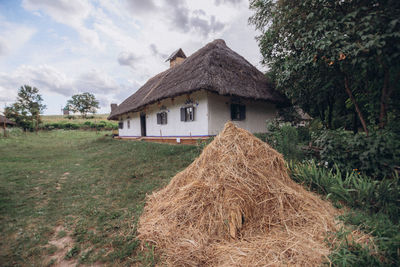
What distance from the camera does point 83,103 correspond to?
144ft

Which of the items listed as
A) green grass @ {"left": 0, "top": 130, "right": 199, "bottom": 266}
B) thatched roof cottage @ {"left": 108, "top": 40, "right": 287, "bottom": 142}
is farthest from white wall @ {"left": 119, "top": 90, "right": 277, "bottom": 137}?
green grass @ {"left": 0, "top": 130, "right": 199, "bottom": 266}

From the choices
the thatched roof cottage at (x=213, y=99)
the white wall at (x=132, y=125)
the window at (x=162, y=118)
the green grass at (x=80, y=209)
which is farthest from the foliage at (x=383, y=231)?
the white wall at (x=132, y=125)

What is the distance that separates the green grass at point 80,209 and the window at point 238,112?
3.75 metres

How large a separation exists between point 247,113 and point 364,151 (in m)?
6.40

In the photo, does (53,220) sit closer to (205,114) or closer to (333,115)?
(205,114)

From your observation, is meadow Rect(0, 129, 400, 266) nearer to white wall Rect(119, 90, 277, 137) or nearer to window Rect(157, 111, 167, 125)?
white wall Rect(119, 90, 277, 137)

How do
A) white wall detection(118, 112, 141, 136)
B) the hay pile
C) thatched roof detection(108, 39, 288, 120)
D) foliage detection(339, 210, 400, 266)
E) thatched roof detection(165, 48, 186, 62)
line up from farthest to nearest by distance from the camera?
1. thatched roof detection(165, 48, 186, 62)
2. white wall detection(118, 112, 141, 136)
3. thatched roof detection(108, 39, 288, 120)
4. the hay pile
5. foliage detection(339, 210, 400, 266)

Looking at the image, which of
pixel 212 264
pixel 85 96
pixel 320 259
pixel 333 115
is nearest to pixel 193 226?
pixel 212 264

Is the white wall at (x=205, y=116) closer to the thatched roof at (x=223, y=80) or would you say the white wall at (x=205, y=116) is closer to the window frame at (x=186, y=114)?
the window frame at (x=186, y=114)

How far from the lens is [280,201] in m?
2.29

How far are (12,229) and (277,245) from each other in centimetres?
394

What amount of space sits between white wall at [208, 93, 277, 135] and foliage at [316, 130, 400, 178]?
494 cm

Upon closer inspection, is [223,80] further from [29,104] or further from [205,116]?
[29,104]

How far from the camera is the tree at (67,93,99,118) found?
43.8 m
